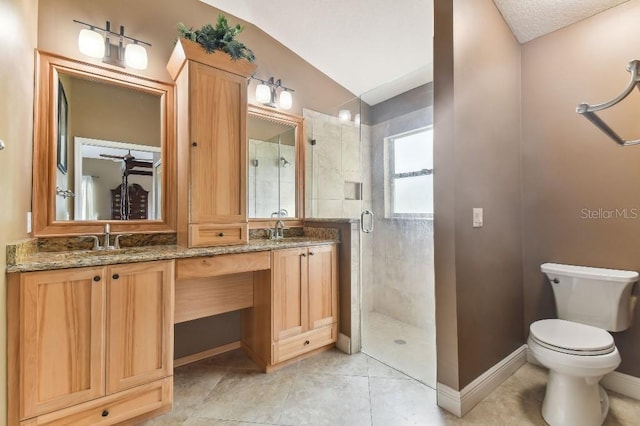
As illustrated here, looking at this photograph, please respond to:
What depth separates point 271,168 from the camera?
2.58 meters

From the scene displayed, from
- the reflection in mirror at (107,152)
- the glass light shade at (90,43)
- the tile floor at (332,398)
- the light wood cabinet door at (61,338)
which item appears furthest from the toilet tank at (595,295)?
the glass light shade at (90,43)

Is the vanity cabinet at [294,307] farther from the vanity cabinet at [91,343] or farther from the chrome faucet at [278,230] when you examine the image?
the vanity cabinet at [91,343]

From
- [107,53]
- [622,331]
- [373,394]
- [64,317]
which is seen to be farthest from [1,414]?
[622,331]

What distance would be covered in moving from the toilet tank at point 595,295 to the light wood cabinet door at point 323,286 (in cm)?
152

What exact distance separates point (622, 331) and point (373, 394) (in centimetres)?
163

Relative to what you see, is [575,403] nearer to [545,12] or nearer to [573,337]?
[573,337]

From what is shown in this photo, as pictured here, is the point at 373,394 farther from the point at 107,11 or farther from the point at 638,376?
the point at 107,11

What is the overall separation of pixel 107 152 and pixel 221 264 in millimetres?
1117

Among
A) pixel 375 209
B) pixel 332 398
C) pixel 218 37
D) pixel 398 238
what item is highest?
pixel 218 37

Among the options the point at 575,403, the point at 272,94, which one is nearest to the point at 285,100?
the point at 272,94

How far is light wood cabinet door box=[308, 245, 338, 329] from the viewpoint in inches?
85.3

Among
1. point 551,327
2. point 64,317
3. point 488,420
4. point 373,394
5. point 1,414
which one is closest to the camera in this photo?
point 1,414

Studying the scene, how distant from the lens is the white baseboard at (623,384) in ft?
5.57

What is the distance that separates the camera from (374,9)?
201cm
